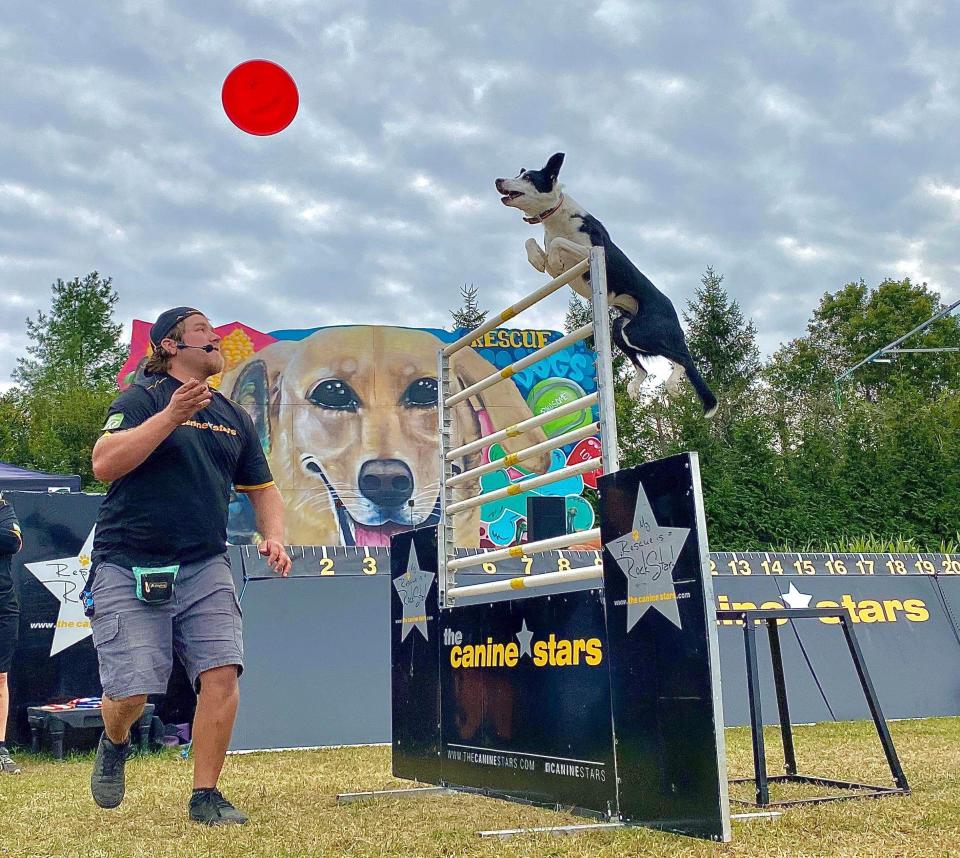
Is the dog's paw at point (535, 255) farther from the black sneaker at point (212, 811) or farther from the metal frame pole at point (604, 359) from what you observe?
the black sneaker at point (212, 811)

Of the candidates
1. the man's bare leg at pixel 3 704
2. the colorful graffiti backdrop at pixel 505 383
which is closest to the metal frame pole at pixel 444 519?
the man's bare leg at pixel 3 704

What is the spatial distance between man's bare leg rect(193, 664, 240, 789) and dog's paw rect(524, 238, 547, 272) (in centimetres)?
198

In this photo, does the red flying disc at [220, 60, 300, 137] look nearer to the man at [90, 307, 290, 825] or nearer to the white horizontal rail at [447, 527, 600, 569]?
the man at [90, 307, 290, 825]

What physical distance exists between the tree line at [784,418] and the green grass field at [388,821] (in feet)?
27.3

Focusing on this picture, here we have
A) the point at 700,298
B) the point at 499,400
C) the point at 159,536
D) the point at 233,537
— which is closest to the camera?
the point at 159,536

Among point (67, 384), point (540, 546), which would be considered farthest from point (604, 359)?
point (67, 384)

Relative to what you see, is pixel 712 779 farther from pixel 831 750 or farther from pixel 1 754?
pixel 1 754

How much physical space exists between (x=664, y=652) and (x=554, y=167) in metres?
1.93

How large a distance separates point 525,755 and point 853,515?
14662 mm

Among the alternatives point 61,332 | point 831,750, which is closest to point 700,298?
point 61,332

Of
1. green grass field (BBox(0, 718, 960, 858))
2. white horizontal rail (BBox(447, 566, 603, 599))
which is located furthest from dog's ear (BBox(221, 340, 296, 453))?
white horizontal rail (BBox(447, 566, 603, 599))

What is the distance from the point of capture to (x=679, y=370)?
139 inches

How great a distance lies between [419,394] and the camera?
24.1 metres

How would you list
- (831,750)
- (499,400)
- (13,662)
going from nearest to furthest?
(831,750) < (13,662) < (499,400)
